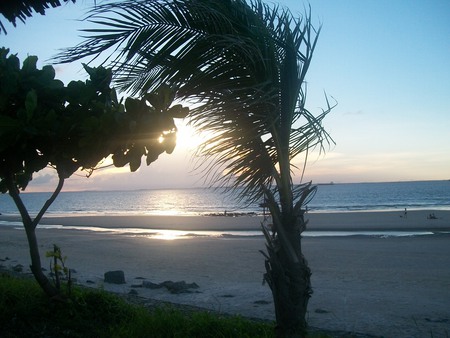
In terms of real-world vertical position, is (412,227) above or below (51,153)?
below

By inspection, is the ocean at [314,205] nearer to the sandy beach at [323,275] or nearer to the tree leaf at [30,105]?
the sandy beach at [323,275]

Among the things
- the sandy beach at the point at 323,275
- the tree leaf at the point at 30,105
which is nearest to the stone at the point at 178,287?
the sandy beach at the point at 323,275

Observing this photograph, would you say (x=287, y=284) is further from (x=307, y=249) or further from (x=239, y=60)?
(x=307, y=249)

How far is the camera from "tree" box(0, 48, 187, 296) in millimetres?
3844

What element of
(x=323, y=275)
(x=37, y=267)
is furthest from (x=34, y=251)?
(x=323, y=275)

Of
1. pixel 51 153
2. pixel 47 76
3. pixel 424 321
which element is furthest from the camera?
pixel 424 321

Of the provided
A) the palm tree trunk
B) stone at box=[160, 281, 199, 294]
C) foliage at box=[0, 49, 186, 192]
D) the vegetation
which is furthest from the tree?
stone at box=[160, 281, 199, 294]

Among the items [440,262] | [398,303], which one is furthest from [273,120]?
[440,262]

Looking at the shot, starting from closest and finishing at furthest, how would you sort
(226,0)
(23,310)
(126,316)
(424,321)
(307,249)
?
1. (226,0)
2. (23,310)
3. (126,316)
4. (424,321)
5. (307,249)

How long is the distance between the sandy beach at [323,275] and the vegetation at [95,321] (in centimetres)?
123

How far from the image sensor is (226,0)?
3822 millimetres

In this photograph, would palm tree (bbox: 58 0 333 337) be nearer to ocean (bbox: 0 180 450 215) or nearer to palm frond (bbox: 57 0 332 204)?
palm frond (bbox: 57 0 332 204)

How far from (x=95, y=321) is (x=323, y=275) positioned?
7565 millimetres

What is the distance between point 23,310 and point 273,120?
11.2 ft
